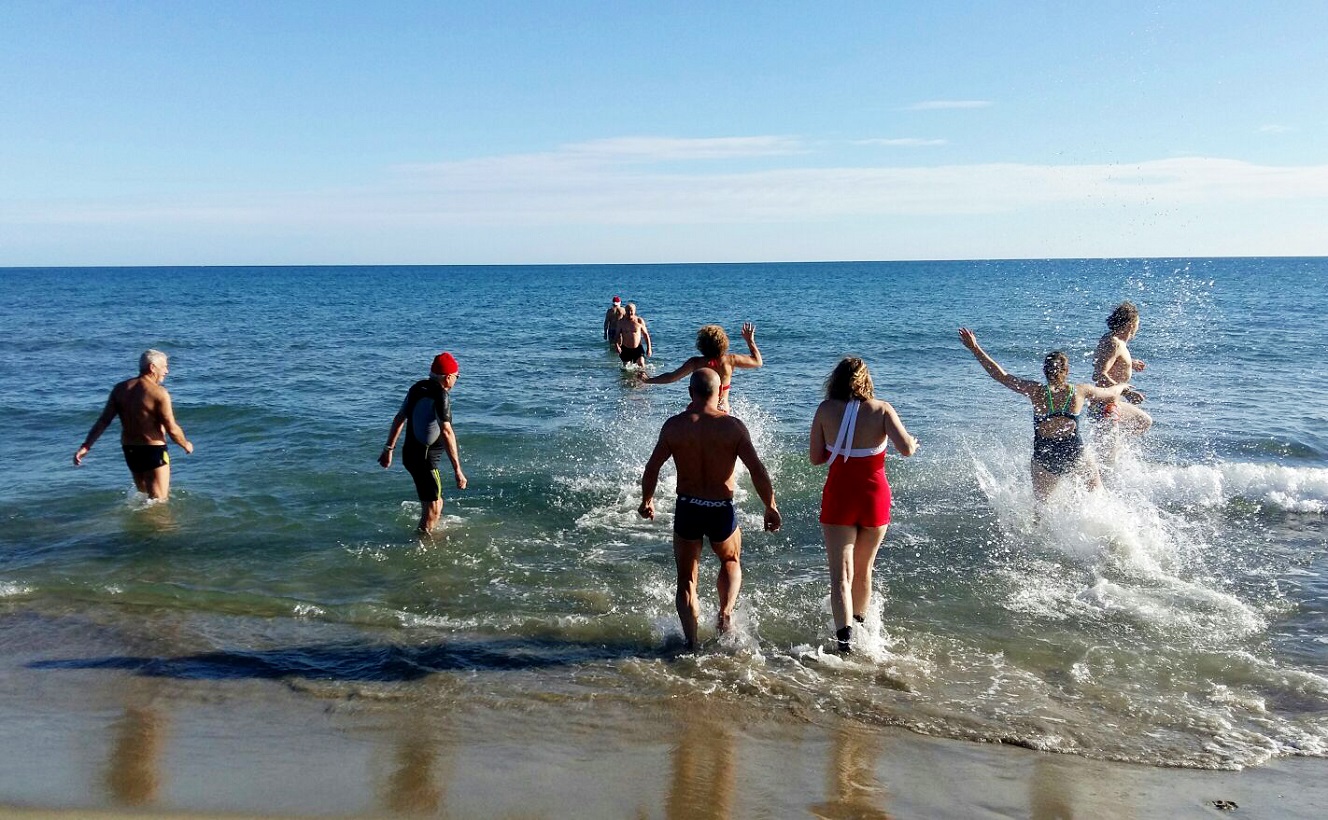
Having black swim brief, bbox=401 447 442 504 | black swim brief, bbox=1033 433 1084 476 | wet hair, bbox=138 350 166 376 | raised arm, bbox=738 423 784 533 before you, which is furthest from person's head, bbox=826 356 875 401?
wet hair, bbox=138 350 166 376

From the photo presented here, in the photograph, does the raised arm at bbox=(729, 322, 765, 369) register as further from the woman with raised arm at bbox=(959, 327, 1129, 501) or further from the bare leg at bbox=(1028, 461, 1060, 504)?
the bare leg at bbox=(1028, 461, 1060, 504)

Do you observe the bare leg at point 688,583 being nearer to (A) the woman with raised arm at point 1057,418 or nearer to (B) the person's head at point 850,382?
(B) the person's head at point 850,382

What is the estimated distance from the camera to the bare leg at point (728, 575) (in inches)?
220

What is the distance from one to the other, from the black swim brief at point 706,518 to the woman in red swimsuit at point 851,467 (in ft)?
2.02

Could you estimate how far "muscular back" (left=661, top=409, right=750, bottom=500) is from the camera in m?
5.34

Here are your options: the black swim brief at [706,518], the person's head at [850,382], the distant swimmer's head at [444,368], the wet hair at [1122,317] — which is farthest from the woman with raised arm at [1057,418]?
the distant swimmer's head at [444,368]

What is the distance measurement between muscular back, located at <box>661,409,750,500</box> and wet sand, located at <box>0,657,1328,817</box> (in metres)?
1.27

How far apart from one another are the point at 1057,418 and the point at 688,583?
3.90 m

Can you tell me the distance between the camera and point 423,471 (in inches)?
311

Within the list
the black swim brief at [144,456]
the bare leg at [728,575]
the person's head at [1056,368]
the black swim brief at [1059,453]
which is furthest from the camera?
the black swim brief at [144,456]

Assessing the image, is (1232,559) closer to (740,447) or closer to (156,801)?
(740,447)

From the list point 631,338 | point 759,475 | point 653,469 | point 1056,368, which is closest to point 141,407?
point 653,469

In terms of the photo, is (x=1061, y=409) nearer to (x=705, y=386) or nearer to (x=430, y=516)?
(x=705, y=386)

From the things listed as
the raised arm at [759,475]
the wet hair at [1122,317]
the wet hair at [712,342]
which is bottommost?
the raised arm at [759,475]
